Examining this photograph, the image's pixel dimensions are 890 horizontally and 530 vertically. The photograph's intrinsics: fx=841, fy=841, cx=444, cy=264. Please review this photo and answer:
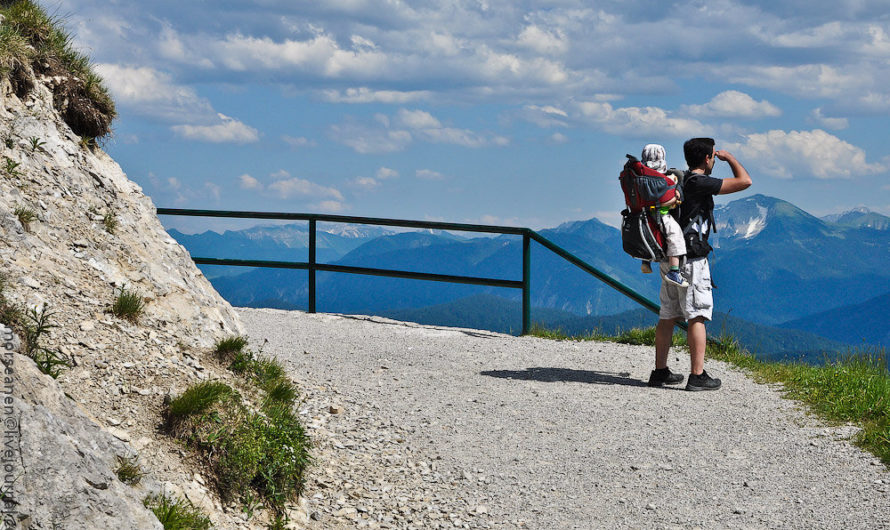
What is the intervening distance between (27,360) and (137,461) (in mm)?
756

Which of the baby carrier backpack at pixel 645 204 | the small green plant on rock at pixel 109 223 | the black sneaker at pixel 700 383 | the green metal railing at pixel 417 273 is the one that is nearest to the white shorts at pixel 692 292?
the baby carrier backpack at pixel 645 204

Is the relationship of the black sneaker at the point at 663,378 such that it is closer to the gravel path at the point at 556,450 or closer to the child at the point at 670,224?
the gravel path at the point at 556,450

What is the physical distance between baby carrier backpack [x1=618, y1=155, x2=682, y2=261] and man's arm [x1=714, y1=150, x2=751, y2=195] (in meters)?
0.49

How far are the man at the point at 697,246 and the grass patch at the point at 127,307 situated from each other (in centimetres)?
448

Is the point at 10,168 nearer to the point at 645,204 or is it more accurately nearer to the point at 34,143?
the point at 34,143

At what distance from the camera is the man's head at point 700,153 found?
305 inches

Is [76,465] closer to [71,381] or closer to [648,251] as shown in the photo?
[71,381]

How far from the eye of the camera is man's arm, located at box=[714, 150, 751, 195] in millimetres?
7633

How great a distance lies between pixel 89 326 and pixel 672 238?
4.79 metres

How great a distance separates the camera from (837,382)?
8078 millimetres

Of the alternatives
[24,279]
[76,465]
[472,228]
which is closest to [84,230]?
[24,279]

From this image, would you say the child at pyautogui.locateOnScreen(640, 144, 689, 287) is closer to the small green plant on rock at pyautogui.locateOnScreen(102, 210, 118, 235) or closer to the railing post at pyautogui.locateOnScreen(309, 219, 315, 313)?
the small green plant on rock at pyautogui.locateOnScreen(102, 210, 118, 235)

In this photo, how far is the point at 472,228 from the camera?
11.1 meters

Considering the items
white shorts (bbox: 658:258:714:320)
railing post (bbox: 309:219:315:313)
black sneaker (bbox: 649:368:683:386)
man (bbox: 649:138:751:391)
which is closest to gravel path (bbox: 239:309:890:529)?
black sneaker (bbox: 649:368:683:386)
